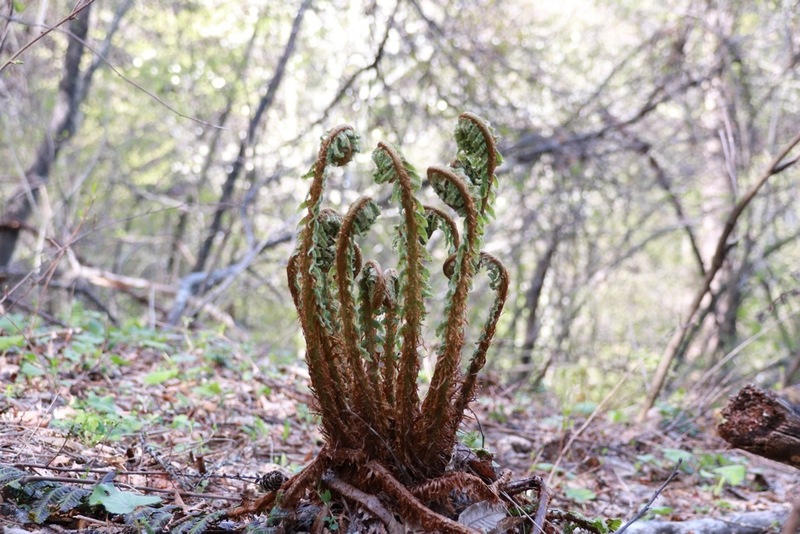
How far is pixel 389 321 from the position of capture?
1.72 metres

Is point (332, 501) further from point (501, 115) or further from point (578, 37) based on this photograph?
point (578, 37)

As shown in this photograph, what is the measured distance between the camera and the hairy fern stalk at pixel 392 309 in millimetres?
1575

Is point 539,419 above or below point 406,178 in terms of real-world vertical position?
below

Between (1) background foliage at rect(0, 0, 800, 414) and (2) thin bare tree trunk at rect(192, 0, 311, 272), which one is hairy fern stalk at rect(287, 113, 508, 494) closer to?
(1) background foliage at rect(0, 0, 800, 414)

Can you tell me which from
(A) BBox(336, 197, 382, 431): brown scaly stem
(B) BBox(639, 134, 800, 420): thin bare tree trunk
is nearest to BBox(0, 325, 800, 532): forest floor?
(B) BBox(639, 134, 800, 420): thin bare tree trunk

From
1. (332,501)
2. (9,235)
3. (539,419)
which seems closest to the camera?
(332,501)

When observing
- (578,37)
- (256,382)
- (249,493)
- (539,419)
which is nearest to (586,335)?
(578,37)

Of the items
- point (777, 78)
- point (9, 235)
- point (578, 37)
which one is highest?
point (578, 37)

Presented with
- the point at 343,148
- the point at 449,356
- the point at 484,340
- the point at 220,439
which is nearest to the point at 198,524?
the point at 449,356

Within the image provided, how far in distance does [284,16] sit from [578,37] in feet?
13.7

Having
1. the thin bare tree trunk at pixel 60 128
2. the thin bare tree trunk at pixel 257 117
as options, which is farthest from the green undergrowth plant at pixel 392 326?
the thin bare tree trunk at pixel 60 128

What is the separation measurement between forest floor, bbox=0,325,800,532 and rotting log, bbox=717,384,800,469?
0.31 meters

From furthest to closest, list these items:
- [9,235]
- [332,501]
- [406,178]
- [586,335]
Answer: [586,335]
[9,235]
[332,501]
[406,178]

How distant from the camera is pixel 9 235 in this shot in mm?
A: 7582
